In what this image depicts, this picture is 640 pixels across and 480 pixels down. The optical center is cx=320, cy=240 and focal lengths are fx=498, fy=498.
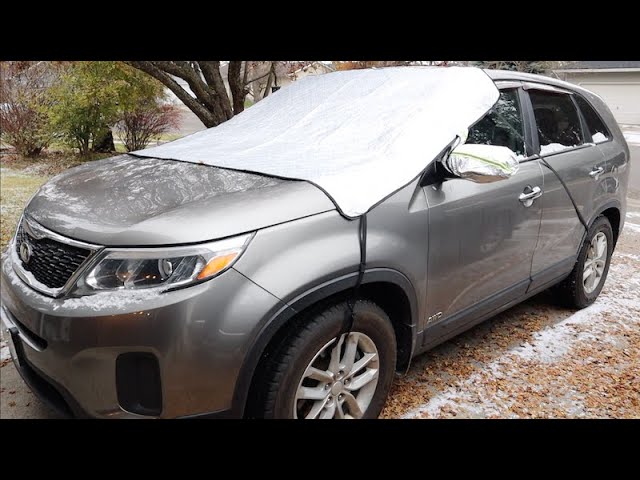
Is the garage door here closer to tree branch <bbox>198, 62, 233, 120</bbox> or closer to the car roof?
tree branch <bbox>198, 62, 233, 120</bbox>

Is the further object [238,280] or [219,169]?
[219,169]

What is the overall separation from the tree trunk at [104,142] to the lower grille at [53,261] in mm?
9384

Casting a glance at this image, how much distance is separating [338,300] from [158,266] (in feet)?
2.43

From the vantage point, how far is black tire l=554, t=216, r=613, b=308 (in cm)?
373

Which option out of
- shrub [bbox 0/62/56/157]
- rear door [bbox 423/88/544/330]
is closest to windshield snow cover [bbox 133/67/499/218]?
rear door [bbox 423/88/544/330]

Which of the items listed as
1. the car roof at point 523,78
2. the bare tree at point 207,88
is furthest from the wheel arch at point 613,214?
the bare tree at point 207,88

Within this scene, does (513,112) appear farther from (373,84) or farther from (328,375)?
(328,375)

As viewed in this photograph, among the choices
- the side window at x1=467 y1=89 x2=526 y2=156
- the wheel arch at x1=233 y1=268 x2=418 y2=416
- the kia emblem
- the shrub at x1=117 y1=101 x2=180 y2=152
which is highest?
the side window at x1=467 y1=89 x2=526 y2=156

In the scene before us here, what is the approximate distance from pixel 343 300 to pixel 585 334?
7.88 feet

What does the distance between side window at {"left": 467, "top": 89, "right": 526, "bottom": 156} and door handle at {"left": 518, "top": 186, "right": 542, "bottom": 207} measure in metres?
0.24

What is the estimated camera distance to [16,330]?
77.6 inches

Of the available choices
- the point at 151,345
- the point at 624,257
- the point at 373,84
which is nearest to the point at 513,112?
the point at 373,84

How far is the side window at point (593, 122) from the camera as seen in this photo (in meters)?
3.80

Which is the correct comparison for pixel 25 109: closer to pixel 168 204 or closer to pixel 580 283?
pixel 168 204
